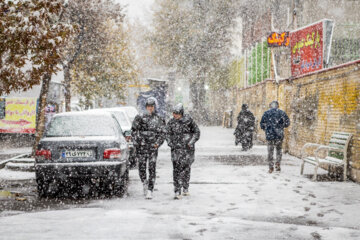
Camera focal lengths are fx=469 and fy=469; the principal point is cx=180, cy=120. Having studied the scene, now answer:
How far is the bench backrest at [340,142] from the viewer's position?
9828 mm

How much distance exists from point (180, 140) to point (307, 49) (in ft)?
32.8

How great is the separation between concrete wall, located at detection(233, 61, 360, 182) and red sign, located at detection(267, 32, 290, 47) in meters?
1.75

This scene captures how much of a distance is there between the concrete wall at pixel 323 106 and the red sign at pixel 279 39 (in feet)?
5.74

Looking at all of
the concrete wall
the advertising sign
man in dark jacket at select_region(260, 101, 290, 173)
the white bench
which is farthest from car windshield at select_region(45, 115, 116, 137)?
the advertising sign

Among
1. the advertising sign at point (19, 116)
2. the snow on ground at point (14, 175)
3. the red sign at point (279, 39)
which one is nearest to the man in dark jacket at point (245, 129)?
the red sign at point (279, 39)

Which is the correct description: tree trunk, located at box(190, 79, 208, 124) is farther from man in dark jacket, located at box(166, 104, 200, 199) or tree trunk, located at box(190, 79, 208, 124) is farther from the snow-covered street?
man in dark jacket, located at box(166, 104, 200, 199)

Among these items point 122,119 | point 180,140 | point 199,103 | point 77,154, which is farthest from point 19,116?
point 199,103

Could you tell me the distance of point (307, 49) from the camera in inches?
647

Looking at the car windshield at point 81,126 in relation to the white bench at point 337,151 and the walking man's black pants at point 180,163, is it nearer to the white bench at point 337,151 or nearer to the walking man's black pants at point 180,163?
the walking man's black pants at point 180,163

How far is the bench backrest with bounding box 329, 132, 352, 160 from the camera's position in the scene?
9.83 meters

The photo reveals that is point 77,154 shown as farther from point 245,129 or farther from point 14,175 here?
point 245,129

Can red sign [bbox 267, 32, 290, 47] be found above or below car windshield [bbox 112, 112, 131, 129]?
above

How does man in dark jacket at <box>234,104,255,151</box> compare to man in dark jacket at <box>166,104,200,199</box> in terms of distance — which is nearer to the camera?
man in dark jacket at <box>166,104,200,199</box>

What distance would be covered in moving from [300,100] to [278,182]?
571cm
